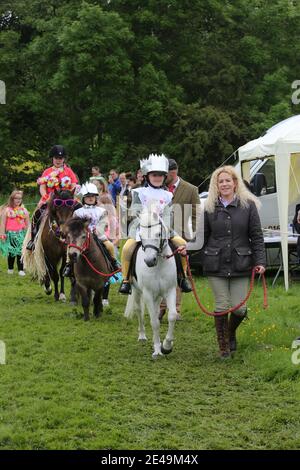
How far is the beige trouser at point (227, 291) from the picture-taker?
8.27m

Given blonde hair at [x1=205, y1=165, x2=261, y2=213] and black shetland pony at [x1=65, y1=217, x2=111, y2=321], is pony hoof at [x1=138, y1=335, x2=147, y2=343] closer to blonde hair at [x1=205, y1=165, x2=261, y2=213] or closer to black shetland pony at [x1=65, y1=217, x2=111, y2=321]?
black shetland pony at [x1=65, y1=217, x2=111, y2=321]

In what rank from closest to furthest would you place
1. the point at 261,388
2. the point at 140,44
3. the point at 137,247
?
the point at 261,388
the point at 137,247
the point at 140,44

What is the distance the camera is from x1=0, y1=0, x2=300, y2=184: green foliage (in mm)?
33156

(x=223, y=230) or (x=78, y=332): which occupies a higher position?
(x=223, y=230)

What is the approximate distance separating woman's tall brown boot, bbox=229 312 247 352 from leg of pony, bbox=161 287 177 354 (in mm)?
620

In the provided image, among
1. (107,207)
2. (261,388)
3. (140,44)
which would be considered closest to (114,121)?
(140,44)

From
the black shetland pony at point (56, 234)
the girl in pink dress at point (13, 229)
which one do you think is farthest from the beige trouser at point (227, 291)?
the girl in pink dress at point (13, 229)

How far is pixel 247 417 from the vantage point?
6.35 metres

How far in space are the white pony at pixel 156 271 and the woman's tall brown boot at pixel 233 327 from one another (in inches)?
24.7

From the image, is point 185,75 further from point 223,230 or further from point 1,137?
point 223,230

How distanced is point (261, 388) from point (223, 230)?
175cm

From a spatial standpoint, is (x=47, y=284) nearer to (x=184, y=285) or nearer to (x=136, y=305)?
(x=136, y=305)

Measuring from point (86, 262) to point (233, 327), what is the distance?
3.20 meters

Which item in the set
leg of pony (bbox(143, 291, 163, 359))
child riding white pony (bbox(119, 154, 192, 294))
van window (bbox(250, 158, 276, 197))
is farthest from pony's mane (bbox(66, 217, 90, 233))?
van window (bbox(250, 158, 276, 197))
